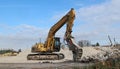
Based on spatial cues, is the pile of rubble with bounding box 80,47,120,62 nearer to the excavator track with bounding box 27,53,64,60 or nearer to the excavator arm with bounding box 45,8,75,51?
the excavator arm with bounding box 45,8,75,51

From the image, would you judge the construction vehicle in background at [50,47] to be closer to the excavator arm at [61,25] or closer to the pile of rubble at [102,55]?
the excavator arm at [61,25]

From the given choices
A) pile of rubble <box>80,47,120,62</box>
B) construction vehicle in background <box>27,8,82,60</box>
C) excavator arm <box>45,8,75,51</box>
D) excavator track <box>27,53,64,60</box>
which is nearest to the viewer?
pile of rubble <box>80,47,120,62</box>

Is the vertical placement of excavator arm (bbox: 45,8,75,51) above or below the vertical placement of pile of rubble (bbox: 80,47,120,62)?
→ above

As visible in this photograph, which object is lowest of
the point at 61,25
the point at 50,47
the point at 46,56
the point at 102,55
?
the point at 102,55

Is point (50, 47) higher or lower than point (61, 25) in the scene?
lower

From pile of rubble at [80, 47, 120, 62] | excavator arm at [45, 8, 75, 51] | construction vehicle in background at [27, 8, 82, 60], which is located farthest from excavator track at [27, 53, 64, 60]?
pile of rubble at [80, 47, 120, 62]

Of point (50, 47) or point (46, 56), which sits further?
point (50, 47)

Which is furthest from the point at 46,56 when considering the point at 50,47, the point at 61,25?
the point at 61,25

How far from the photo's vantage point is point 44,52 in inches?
2029

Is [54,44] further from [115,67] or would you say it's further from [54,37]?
[115,67]

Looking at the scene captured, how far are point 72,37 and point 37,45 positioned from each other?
30.3 ft

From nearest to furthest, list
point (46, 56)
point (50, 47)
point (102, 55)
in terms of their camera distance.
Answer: point (102, 55)
point (46, 56)
point (50, 47)

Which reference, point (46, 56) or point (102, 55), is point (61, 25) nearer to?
point (46, 56)

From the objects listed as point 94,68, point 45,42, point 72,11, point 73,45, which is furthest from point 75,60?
point 94,68
